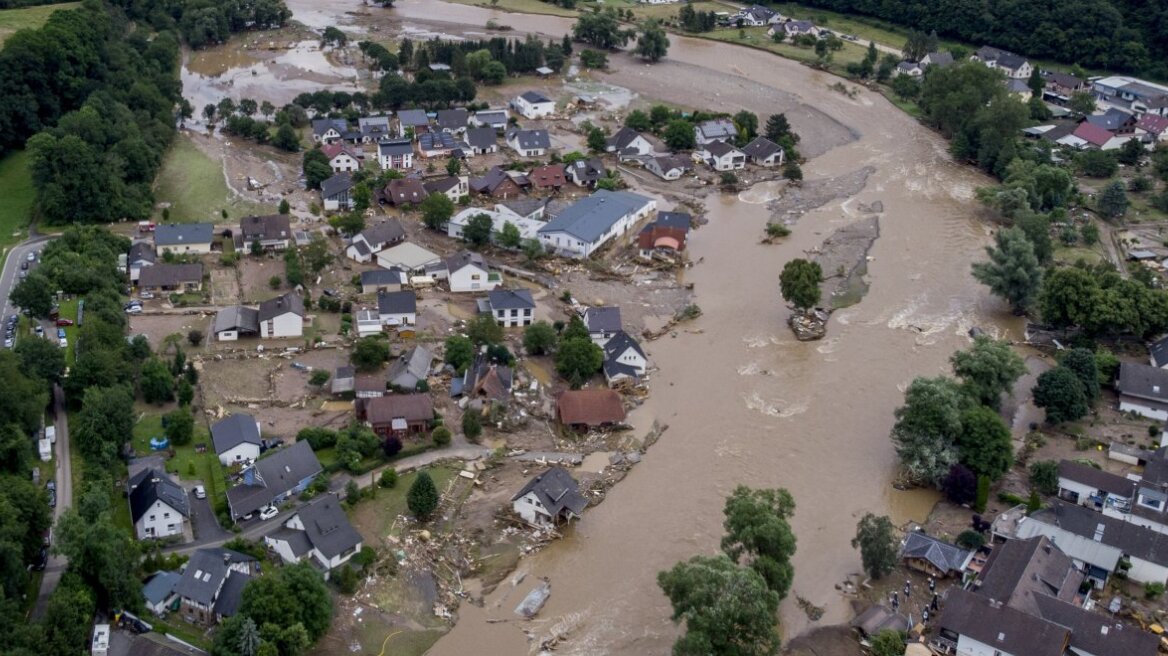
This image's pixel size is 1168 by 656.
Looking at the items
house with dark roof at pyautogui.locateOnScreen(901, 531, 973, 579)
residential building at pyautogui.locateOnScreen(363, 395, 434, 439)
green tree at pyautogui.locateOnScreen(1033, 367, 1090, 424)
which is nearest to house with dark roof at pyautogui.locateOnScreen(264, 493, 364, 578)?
residential building at pyautogui.locateOnScreen(363, 395, 434, 439)

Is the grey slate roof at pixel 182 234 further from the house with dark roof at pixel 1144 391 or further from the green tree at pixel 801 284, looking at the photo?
the house with dark roof at pixel 1144 391

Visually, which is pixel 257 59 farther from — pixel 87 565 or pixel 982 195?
Answer: pixel 87 565

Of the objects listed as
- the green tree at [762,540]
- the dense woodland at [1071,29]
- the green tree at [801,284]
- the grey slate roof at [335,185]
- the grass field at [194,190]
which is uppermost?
the dense woodland at [1071,29]

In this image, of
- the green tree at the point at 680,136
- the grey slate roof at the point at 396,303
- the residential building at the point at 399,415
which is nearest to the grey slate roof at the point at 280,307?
the grey slate roof at the point at 396,303

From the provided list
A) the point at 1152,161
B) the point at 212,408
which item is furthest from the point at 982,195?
the point at 212,408

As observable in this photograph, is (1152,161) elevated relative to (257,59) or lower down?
elevated

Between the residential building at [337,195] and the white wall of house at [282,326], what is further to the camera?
the residential building at [337,195]
